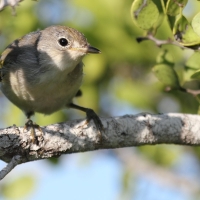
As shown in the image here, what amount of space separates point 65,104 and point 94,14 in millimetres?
961

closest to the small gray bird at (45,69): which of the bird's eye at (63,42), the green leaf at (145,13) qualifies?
the bird's eye at (63,42)

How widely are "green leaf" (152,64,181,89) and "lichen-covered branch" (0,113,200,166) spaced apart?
10.4 inches

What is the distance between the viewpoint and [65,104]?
516cm

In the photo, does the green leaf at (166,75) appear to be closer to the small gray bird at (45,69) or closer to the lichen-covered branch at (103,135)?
the lichen-covered branch at (103,135)

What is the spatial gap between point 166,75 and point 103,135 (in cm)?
63

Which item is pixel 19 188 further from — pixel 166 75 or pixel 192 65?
pixel 192 65

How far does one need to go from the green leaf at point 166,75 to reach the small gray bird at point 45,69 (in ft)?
2.50

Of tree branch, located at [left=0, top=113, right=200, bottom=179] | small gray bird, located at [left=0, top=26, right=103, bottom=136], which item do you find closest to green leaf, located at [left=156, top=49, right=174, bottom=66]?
tree branch, located at [left=0, top=113, right=200, bottom=179]

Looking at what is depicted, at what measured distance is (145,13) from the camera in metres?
3.59

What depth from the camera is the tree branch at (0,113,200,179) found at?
3600mm

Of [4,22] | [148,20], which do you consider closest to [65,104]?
[4,22]

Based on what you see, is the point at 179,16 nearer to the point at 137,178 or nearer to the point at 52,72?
the point at 52,72

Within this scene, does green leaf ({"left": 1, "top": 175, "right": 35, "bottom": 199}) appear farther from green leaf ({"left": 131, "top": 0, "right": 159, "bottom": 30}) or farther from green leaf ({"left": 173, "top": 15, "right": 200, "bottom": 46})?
green leaf ({"left": 173, "top": 15, "right": 200, "bottom": 46})

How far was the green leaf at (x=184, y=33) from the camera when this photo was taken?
11.4ft
